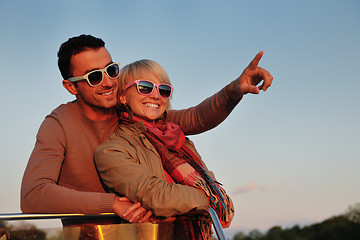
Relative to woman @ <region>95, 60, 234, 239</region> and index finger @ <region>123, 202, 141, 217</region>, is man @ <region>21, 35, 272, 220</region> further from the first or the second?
index finger @ <region>123, 202, 141, 217</region>

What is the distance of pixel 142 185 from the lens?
232 centimetres

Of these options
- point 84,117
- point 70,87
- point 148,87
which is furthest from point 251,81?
point 70,87

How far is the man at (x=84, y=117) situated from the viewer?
9.18ft

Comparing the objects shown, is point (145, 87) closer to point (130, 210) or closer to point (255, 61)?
point (255, 61)

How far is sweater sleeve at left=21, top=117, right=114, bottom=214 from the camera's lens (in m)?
2.34

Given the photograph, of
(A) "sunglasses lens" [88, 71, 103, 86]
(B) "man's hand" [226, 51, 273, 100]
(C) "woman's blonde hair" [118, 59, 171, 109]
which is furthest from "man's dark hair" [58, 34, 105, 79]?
(B) "man's hand" [226, 51, 273, 100]

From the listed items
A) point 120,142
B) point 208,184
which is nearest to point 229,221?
point 208,184

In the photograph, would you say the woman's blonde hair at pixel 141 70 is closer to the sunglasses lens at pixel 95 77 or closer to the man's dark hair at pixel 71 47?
the sunglasses lens at pixel 95 77

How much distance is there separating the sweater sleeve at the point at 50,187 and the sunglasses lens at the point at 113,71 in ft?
1.76

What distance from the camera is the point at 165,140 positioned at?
288cm

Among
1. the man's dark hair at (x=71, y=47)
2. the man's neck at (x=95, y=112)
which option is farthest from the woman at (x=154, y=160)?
the man's dark hair at (x=71, y=47)

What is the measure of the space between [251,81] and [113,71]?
1.08 meters

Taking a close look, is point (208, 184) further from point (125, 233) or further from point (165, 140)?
point (125, 233)

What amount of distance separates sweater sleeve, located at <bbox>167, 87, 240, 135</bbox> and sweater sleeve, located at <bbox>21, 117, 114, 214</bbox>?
1061mm
